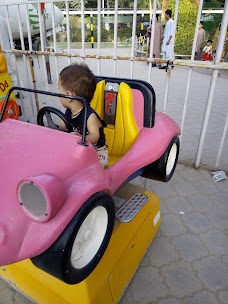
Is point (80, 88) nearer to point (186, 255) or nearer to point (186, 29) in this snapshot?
point (186, 255)

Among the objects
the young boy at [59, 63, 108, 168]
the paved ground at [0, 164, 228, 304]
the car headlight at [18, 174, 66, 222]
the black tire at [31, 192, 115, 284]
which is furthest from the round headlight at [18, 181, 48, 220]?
the paved ground at [0, 164, 228, 304]

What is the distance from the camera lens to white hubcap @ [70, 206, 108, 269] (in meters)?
1.01

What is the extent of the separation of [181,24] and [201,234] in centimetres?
983

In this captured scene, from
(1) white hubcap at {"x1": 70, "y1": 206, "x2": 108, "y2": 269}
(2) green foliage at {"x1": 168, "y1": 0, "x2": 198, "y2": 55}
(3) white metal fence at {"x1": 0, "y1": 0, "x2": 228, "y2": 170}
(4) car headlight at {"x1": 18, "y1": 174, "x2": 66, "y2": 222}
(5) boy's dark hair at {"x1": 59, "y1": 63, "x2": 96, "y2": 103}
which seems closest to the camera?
(4) car headlight at {"x1": 18, "y1": 174, "x2": 66, "y2": 222}

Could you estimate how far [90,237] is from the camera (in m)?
1.08

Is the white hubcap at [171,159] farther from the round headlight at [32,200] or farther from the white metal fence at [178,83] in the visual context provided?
the round headlight at [32,200]

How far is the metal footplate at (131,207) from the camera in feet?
4.60

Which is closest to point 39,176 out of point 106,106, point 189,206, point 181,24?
point 106,106

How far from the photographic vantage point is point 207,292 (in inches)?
54.4

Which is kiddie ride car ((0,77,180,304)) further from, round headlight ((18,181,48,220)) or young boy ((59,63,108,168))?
young boy ((59,63,108,168))

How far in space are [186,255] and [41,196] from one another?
3.62ft

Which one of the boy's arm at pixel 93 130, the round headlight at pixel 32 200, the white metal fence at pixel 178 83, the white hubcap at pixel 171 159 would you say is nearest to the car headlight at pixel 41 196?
the round headlight at pixel 32 200

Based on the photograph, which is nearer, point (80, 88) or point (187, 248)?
point (80, 88)

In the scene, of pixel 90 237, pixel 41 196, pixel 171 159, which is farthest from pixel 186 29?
pixel 41 196
